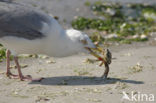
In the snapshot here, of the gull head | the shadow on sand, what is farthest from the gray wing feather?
the shadow on sand

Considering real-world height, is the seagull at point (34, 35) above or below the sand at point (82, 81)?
above

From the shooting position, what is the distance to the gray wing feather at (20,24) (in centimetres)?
727

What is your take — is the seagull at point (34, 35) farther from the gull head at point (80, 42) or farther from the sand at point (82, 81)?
the sand at point (82, 81)

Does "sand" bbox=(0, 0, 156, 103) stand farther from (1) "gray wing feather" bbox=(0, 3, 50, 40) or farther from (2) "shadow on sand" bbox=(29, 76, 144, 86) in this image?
(1) "gray wing feather" bbox=(0, 3, 50, 40)

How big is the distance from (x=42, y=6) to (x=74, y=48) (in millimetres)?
6997

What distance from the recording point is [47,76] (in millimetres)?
7871

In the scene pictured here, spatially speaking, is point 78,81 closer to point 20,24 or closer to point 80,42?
point 80,42

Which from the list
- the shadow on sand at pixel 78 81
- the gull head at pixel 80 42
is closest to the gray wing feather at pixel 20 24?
the gull head at pixel 80 42

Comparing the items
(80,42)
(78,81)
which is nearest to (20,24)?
(80,42)

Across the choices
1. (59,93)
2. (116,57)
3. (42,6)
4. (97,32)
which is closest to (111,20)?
(97,32)

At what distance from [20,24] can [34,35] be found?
37 cm

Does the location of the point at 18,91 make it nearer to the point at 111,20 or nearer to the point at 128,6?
the point at 111,20

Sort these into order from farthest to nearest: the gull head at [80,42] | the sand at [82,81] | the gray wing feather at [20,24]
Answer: the gull head at [80,42] → the gray wing feather at [20,24] → the sand at [82,81]

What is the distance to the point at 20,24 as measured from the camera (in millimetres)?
7297
